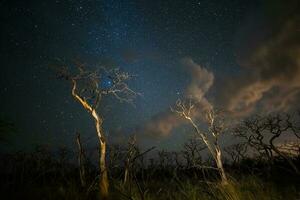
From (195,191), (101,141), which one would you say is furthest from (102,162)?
(195,191)

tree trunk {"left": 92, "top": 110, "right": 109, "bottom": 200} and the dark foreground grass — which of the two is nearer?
the dark foreground grass

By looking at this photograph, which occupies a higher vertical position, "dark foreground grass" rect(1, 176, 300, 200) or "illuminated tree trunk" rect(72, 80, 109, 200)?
"illuminated tree trunk" rect(72, 80, 109, 200)

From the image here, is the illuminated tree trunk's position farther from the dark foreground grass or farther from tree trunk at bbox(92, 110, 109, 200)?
the dark foreground grass

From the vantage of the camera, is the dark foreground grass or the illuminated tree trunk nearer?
the dark foreground grass

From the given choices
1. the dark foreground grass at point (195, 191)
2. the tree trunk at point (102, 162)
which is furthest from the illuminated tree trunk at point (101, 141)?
the dark foreground grass at point (195, 191)

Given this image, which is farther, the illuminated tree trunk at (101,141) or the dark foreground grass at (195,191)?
the illuminated tree trunk at (101,141)

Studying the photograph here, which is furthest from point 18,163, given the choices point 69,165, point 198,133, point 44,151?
point 198,133

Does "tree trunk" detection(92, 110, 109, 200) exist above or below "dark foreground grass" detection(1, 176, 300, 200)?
above

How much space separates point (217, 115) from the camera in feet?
99.2

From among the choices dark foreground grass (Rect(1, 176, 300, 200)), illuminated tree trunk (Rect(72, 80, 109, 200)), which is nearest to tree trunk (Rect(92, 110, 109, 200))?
illuminated tree trunk (Rect(72, 80, 109, 200))

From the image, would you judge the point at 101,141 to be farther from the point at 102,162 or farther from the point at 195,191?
the point at 195,191

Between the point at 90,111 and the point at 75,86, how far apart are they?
241 centimetres

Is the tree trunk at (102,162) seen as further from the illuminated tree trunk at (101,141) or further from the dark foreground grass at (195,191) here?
the dark foreground grass at (195,191)

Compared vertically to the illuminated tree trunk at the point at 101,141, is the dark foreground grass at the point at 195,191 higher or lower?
lower
